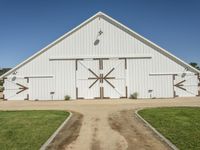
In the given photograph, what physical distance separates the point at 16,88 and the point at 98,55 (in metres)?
9.20

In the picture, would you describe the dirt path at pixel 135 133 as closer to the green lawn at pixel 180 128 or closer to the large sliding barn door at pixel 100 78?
the green lawn at pixel 180 128

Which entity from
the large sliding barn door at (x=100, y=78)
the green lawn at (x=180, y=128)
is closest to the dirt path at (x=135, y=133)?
the green lawn at (x=180, y=128)

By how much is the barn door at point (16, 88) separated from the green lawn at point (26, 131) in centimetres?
1397

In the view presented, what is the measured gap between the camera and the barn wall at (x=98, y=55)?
3006cm

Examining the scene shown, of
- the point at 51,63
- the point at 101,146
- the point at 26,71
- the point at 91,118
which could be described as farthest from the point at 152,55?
the point at 101,146

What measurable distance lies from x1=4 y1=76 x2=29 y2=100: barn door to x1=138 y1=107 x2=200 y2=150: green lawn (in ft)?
57.8

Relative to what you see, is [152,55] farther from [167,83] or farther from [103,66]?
[103,66]

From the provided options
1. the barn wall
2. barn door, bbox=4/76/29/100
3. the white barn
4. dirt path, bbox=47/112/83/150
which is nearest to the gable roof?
the white barn

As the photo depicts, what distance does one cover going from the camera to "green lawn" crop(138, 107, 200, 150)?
993 centimetres

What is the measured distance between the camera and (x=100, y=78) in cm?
3016

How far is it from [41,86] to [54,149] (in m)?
21.3

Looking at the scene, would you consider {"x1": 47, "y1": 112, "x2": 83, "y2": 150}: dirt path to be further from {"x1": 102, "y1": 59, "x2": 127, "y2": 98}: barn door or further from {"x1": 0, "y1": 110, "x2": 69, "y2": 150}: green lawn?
{"x1": 102, "y1": 59, "x2": 127, "y2": 98}: barn door

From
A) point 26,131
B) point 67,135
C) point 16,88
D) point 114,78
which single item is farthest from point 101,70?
point 67,135

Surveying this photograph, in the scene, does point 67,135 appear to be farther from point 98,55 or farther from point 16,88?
point 16,88
